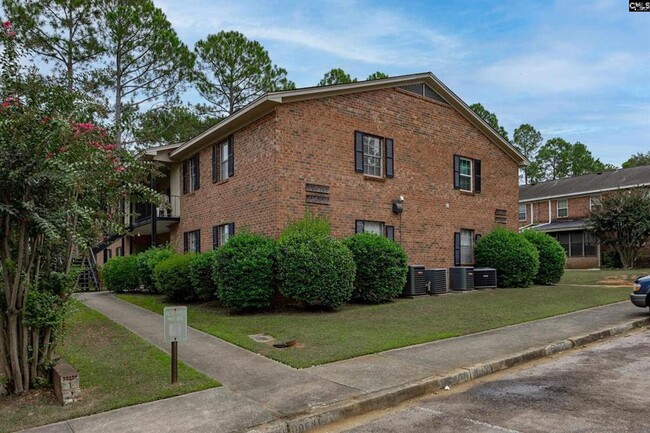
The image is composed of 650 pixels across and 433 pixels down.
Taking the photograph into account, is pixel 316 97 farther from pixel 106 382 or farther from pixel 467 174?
pixel 106 382

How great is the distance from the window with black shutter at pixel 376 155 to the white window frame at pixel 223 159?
456cm

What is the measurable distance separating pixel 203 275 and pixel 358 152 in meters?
6.07

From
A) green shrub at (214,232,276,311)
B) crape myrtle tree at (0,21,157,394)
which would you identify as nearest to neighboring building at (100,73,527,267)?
green shrub at (214,232,276,311)

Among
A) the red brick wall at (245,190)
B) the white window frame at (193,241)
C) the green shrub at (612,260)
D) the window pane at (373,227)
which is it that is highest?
the red brick wall at (245,190)

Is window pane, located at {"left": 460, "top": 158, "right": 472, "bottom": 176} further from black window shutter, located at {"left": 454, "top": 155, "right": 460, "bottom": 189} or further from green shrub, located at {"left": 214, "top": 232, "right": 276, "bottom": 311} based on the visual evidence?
green shrub, located at {"left": 214, "top": 232, "right": 276, "bottom": 311}

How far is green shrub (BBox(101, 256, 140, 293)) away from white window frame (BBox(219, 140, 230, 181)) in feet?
17.9

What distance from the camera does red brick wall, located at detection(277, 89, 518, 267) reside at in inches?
558

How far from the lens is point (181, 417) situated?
16.8 ft

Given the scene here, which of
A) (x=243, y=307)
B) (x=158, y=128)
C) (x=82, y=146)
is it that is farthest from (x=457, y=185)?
(x=158, y=128)

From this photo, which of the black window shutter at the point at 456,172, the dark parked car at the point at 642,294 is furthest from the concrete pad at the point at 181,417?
the black window shutter at the point at 456,172

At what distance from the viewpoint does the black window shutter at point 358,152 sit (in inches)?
609

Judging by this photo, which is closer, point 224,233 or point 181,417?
point 181,417

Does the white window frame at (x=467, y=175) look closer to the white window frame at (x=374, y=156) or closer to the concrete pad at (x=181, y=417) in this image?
the white window frame at (x=374, y=156)

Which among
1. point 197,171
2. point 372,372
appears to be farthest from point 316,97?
point 372,372
